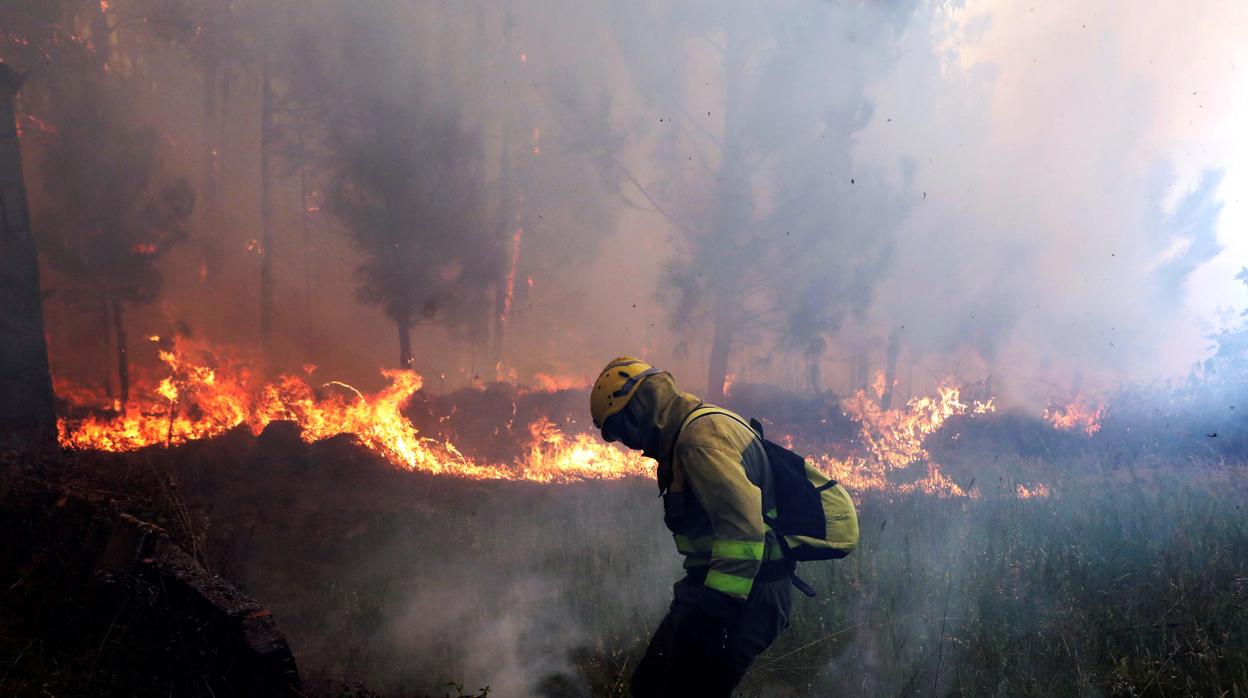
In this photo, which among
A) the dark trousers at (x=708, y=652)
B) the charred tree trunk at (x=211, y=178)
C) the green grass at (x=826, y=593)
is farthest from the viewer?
the charred tree trunk at (x=211, y=178)

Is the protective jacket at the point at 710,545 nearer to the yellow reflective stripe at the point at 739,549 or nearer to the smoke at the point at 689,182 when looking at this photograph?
the yellow reflective stripe at the point at 739,549

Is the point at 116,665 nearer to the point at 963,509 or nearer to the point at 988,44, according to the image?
the point at 963,509

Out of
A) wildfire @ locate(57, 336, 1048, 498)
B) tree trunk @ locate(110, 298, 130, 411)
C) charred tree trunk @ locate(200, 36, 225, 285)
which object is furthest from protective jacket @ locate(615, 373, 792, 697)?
charred tree trunk @ locate(200, 36, 225, 285)

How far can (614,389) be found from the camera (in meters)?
3.47

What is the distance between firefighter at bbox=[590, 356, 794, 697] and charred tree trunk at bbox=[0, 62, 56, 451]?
302 inches

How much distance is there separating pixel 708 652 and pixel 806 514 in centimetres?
75

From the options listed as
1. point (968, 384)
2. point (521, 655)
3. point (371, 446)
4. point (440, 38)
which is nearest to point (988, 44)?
point (968, 384)

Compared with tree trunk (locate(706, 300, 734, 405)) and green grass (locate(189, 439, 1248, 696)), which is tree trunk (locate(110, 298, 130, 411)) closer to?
green grass (locate(189, 439, 1248, 696))

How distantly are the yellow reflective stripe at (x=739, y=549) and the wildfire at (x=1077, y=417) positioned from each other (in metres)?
12.9

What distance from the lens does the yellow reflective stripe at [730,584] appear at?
3.00 m

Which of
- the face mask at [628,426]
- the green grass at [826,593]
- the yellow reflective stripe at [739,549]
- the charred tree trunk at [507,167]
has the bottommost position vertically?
the green grass at [826,593]

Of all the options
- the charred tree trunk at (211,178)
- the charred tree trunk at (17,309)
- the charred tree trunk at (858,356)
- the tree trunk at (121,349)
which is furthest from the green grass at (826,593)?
the charred tree trunk at (211,178)

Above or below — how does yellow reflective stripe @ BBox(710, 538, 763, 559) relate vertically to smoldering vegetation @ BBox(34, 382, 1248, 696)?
above

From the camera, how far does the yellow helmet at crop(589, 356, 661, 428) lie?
347 cm
